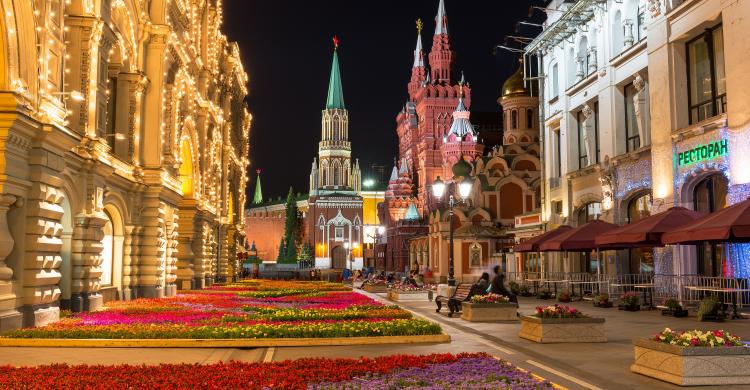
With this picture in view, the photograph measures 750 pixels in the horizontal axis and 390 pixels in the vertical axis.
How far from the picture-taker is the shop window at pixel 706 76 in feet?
85.3

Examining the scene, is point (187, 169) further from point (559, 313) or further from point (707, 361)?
point (707, 361)

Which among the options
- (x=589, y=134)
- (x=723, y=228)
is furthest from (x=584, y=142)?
(x=723, y=228)

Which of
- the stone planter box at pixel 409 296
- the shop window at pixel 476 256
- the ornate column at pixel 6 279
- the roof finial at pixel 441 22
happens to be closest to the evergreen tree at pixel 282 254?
the roof finial at pixel 441 22

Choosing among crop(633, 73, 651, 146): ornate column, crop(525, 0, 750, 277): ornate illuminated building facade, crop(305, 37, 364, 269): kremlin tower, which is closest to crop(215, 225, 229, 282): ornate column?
crop(525, 0, 750, 277): ornate illuminated building facade

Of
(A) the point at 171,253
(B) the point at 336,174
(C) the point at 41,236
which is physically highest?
(B) the point at 336,174

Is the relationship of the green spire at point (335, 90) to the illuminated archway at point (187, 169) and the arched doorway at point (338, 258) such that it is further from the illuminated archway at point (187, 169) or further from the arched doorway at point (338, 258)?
the illuminated archway at point (187, 169)

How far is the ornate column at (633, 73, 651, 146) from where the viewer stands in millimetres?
31625

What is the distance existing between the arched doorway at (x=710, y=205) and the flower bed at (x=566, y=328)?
11.6 meters

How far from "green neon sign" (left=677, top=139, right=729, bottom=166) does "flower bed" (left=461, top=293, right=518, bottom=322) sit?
919 centimetres

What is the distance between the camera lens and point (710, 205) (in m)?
26.9

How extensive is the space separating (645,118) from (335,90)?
383 feet

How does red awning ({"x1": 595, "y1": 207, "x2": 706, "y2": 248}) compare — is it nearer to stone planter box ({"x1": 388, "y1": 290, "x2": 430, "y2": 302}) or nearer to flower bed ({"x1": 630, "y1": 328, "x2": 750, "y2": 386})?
stone planter box ({"x1": 388, "y1": 290, "x2": 430, "y2": 302})

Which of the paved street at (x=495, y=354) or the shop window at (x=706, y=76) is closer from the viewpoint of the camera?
the paved street at (x=495, y=354)

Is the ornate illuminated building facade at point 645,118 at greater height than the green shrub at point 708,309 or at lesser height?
greater
